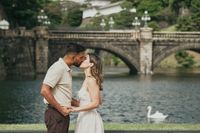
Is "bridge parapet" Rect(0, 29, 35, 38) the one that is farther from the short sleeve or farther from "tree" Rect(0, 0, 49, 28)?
the short sleeve

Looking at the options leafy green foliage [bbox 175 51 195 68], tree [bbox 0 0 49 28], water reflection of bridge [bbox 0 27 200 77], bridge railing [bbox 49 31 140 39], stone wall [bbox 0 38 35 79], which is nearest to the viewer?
stone wall [bbox 0 38 35 79]

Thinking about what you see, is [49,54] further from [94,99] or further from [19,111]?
[94,99]

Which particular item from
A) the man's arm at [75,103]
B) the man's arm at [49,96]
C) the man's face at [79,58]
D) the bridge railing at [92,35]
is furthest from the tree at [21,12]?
the man's arm at [49,96]

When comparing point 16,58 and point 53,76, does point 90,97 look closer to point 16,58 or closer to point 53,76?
point 53,76

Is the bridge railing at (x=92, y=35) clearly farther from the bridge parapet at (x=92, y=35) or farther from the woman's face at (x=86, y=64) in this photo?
the woman's face at (x=86, y=64)

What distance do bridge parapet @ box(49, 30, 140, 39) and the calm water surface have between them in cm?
2246

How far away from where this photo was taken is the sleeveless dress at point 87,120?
13102 mm

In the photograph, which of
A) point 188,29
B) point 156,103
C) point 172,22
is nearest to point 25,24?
point 188,29

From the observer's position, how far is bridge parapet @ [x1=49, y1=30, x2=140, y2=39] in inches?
3393

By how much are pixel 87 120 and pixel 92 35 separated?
2955 inches

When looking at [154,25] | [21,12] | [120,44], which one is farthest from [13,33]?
[154,25]

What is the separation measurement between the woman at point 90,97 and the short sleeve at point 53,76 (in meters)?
0.49

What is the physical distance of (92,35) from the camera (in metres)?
88.0

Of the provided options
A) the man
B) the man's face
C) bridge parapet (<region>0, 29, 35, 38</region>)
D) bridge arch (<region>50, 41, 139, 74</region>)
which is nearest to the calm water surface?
bridge parapet (<region>0, 29, 35, 38</region>)
